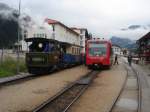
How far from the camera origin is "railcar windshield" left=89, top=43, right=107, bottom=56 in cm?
3253

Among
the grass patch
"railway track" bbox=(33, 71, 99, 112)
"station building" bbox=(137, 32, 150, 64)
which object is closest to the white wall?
"station building" bbox=(137, 32, 150, 64)

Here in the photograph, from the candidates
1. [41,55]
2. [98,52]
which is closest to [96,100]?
[41,55]

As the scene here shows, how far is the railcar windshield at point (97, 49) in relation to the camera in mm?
32531

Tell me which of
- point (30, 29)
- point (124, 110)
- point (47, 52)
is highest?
point (30, 29)

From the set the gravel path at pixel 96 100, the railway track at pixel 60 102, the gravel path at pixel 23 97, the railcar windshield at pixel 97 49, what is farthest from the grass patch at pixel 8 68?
the gravel path at pixel 96 100

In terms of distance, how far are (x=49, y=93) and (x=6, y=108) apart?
13.9 ft

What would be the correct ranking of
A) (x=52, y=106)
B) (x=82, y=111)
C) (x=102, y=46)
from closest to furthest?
(x=82, y=111)
(x=52, y=106)
(x=102, y=46)

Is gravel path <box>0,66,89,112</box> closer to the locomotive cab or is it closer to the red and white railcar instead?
the locomotive cab

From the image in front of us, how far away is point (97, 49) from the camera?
32.7m

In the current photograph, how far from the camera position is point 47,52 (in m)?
26.0

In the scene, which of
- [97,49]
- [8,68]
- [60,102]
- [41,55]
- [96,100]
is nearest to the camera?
[60,102]

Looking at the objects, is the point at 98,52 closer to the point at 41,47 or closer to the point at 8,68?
the point at 41,47

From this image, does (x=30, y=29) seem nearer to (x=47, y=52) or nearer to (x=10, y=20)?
(x=10, y=20)

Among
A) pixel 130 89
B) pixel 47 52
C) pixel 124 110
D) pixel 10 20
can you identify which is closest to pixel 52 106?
pixel 124 110
